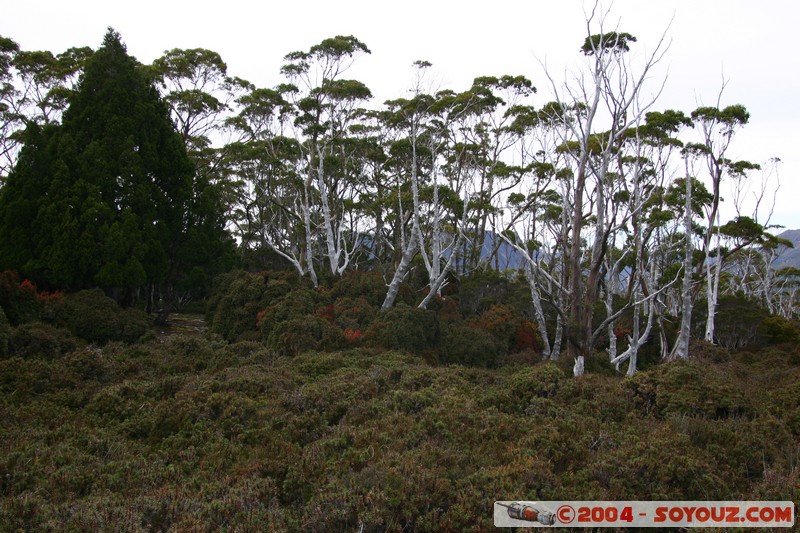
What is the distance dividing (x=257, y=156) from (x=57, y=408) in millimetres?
16971

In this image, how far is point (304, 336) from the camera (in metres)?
13.8

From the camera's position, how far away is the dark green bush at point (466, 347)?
609 inches

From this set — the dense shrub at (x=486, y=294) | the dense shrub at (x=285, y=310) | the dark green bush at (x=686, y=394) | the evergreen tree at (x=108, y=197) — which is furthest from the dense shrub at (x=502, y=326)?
the evergreen tree at (x=108, y=197)

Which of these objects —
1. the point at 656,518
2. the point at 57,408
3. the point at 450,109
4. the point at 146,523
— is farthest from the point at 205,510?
the point at 450,109

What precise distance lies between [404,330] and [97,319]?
8033mm

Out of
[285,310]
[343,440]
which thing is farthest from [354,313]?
[343,440]

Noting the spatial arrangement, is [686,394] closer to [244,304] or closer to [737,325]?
[244,304]

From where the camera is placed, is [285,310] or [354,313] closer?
[285,310]

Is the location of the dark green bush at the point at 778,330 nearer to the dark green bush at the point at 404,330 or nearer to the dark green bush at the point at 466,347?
the dark green bush at the point at 466,347

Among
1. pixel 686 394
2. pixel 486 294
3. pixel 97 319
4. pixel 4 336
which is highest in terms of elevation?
pixel 486 294

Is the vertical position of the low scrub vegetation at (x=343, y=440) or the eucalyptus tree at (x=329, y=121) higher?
the eucalyptus tree at (x=329, y=121)

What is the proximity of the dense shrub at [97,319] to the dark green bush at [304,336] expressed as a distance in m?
3.67

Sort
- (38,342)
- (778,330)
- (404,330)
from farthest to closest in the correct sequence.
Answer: (778,330) → (404,330) → (38,342)

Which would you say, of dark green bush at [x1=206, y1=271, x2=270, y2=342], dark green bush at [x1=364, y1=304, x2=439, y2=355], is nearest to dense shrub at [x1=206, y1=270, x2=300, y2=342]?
dark green bush at [x1=206, y1=271, x2=270, y2=342]
